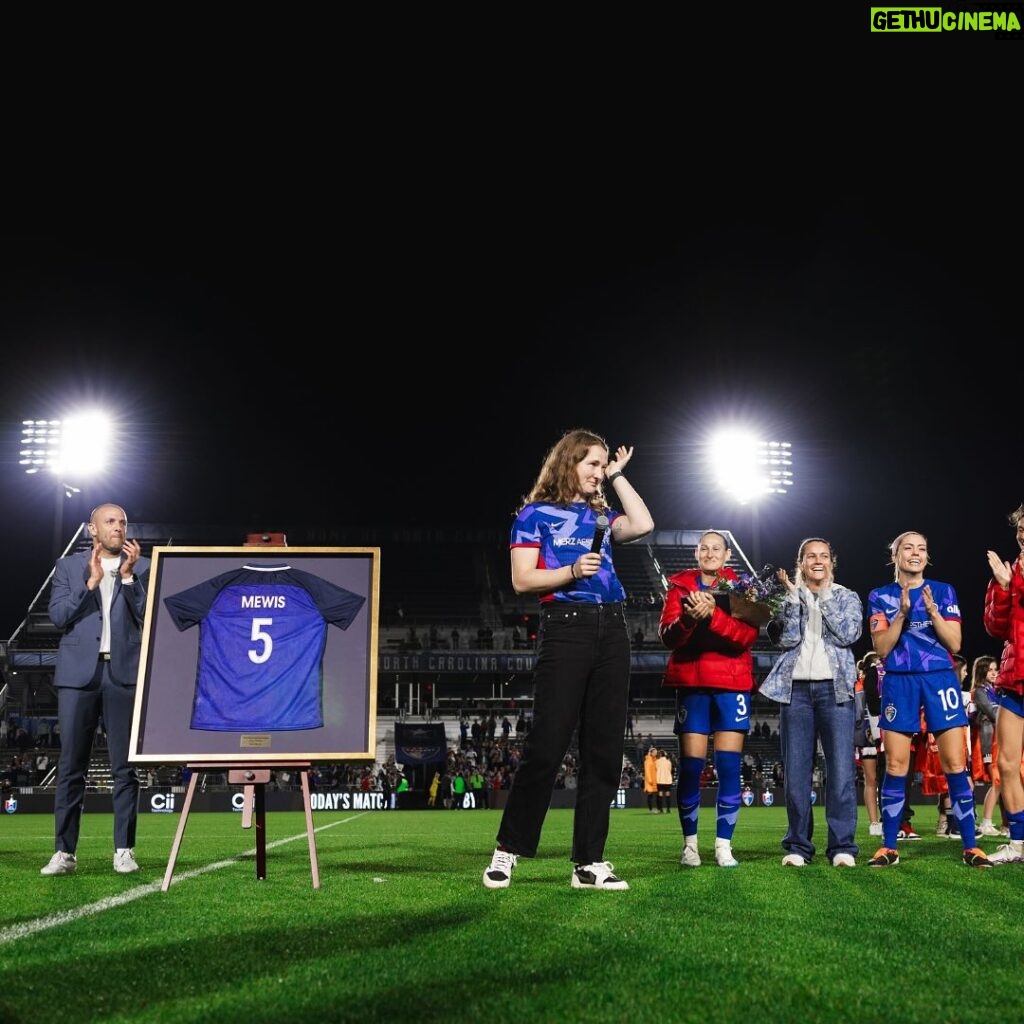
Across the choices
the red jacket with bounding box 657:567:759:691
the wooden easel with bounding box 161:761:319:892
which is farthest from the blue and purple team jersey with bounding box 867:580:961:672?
the wooden easel with bounding box 161:761:319:892

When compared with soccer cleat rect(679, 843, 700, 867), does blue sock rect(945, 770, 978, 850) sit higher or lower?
higher

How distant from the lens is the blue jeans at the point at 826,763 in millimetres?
6625

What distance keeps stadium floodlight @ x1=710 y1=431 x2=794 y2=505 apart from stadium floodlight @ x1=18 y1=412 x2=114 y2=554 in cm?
2356

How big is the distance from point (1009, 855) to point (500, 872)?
377 centimetres

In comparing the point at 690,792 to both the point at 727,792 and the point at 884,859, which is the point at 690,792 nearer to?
the point at 727,792

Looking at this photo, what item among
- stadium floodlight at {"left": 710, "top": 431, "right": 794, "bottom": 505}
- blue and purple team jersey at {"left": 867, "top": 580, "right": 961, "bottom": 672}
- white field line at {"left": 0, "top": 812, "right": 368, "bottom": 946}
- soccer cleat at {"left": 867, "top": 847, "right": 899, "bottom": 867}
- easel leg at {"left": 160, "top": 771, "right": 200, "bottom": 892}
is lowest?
soccer cleat at {"left": 867, "top": 847, "right": 899, "bottom": 867}

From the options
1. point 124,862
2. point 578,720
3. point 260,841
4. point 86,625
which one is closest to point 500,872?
point 578,720

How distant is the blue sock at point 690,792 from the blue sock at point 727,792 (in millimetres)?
146

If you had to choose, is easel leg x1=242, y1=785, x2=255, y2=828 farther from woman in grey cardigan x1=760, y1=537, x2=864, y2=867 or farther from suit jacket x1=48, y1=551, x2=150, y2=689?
woman in grey cardigan x1=760, y1=537, x2=864, y2=867

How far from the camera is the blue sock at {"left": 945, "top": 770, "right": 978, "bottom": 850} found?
21.6ft

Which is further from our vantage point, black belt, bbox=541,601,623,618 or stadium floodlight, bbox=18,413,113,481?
stadium floodlight, bbox=18,413,113,481

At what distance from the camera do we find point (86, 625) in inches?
251

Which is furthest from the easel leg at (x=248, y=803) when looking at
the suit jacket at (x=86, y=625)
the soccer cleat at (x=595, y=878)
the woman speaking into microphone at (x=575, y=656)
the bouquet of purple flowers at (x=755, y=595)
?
the bouquet of purple flowers at (x=755, y=595)

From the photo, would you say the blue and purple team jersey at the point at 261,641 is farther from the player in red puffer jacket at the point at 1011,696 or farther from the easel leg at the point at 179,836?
the player in red puffer jacket at the point at 1011,696
